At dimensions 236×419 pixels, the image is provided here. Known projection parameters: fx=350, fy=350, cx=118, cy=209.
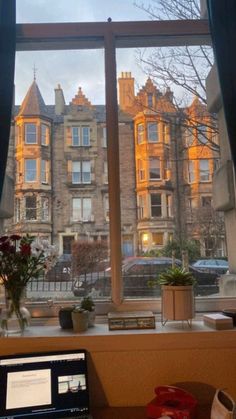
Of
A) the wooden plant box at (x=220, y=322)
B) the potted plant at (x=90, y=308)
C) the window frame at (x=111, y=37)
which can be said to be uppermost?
the window frame at (x=111, y=37)

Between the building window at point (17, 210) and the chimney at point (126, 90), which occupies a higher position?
the chimney at point (126, 90)

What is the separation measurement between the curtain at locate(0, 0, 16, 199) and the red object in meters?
1.17

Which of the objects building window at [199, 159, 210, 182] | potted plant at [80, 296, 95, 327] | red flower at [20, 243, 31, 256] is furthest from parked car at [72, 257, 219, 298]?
building window at [199, 159, 210, 182]

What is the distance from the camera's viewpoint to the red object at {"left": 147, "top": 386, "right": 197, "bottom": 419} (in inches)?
48.6

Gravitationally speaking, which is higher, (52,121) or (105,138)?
(52,121)

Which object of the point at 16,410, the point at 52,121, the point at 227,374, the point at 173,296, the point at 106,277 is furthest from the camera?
the point at 52,121

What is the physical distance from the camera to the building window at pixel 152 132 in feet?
6.70

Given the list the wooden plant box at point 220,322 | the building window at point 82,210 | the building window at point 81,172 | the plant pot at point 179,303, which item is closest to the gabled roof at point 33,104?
the building window at point 81,172

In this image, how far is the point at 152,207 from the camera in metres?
1.99

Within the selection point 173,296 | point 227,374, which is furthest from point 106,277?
point 227,374

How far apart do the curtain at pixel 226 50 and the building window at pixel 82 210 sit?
2.67ft

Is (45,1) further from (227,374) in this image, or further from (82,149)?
(227,374)

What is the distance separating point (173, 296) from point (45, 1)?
1.80 metres

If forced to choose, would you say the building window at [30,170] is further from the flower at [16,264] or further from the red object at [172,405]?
the red object at [172,405]
